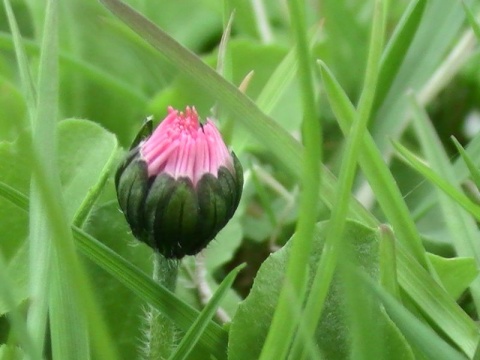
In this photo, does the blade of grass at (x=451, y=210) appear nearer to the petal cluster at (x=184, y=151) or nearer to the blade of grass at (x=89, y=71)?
the petal cluster at (x=184, y=151)

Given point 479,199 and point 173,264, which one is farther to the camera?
point 479,199

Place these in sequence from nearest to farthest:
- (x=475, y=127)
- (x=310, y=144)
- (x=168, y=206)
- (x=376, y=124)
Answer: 1. (x=310, y=144)
2. (x=168, y=206)
3. (x=376, y=124)
4. (x=475, y=127)

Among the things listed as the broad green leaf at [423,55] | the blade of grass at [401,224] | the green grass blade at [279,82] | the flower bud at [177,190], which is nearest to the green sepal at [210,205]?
the flower bud at [177,190]

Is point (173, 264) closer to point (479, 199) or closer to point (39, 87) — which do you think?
point (39, 87)

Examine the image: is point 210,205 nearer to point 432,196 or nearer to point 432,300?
point 432,300

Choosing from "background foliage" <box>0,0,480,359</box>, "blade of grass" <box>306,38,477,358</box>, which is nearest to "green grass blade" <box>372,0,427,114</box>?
"background foliage" <box>0,0,480,359</box>

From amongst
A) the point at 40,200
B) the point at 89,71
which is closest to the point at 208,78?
the point at 40,200

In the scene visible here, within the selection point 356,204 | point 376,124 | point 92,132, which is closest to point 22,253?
→ point 92,132
